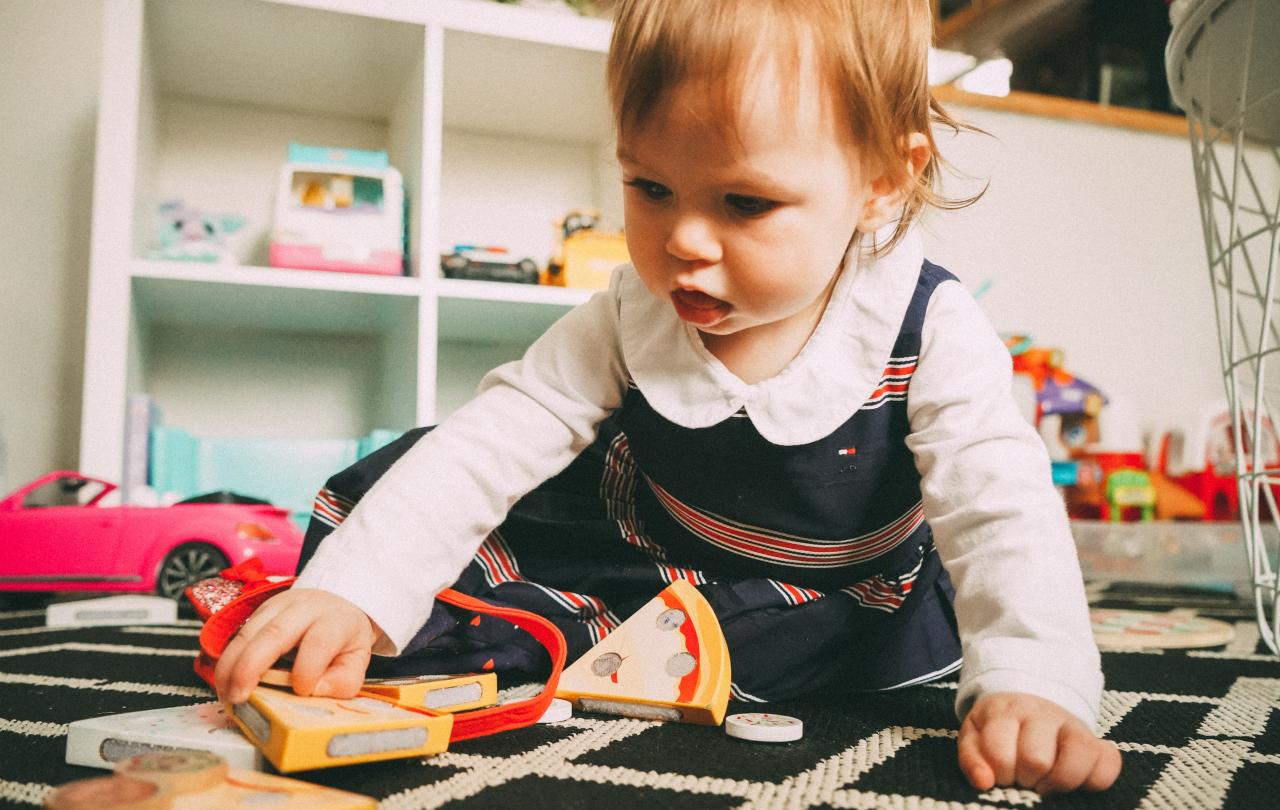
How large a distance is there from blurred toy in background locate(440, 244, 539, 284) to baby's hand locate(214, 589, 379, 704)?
803 millimetres

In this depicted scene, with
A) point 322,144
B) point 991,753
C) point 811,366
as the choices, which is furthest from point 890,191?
point 322,144

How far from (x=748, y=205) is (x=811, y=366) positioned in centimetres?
12

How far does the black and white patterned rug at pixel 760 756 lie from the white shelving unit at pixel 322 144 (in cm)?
61

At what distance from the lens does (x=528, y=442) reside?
62 cm

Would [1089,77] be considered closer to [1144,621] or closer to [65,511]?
[1144,621]

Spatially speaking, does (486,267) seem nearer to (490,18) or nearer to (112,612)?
(490,18)

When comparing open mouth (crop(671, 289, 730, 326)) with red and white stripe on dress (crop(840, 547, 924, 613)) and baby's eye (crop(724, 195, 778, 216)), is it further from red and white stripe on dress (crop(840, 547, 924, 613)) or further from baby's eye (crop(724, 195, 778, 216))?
red and white stripe on dress (crop(840, 547, 924, 613))

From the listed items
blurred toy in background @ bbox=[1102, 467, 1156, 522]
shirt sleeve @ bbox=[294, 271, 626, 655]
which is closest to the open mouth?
shirt sleeve @ bbox=[294, 271, 626, 655]

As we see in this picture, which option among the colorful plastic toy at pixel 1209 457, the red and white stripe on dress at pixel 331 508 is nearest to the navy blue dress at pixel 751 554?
the red and white stripe on dress at pixel 331 508

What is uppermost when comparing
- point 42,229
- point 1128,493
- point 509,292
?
point 42,229

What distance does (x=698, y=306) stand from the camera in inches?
21.7

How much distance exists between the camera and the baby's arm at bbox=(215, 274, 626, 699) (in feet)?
1.57

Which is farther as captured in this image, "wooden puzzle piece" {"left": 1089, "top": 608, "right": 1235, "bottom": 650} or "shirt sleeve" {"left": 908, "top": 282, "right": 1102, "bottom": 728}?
"wooden puzzle piece" {"left": 1089, "top": 608, "right": 1235, "bottom": 650}

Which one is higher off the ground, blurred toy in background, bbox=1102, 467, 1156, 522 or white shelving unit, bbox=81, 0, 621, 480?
white shelving unit, bbox=81, 0, 621, 480
